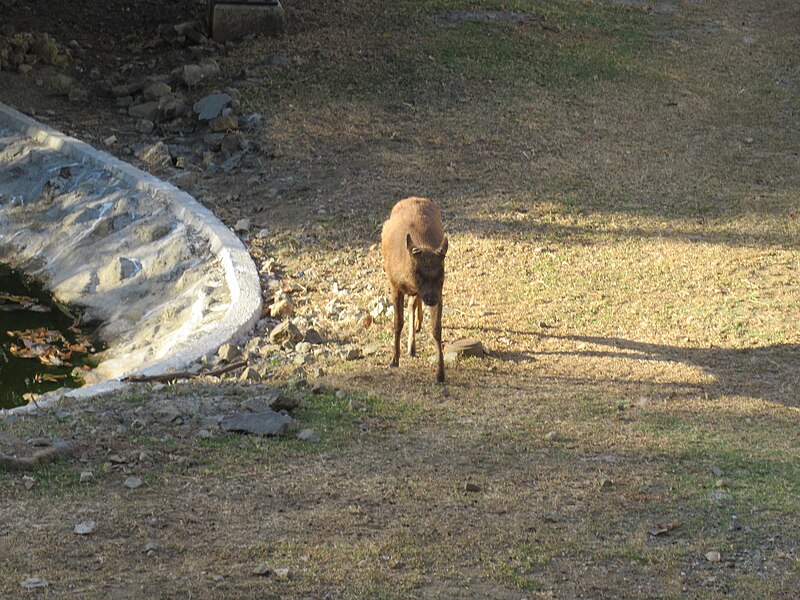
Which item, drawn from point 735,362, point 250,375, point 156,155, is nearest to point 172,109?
point 156,155

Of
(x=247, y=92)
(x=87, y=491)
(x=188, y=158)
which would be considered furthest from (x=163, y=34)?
(x=87, y=491)

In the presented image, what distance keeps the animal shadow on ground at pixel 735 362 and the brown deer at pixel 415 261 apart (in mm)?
1185

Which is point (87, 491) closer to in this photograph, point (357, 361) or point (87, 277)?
point (357, 361)

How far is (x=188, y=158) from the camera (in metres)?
14.0

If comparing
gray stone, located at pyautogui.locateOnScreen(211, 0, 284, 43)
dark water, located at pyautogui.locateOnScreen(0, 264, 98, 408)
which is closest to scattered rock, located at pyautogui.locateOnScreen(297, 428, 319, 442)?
dark water, located at pyautogui.locateOnScreen(0, 264, 98, 408)

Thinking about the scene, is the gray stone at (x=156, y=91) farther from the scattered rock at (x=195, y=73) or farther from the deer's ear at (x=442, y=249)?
the deer's ear at (x=442, y=249)

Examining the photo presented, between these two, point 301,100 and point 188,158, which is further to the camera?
point 301,100

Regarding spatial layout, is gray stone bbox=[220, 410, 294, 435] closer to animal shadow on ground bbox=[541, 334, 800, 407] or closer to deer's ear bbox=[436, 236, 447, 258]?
deer's ear bbox=[436, 236, 447, 258]

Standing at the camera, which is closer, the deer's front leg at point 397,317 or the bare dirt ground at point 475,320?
the bare dirt ground at point 475,320

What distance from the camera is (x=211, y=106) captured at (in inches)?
581

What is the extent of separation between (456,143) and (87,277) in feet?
15.9

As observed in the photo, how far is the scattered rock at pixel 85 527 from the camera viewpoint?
5645 mm

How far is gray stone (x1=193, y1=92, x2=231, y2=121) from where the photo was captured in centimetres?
1463

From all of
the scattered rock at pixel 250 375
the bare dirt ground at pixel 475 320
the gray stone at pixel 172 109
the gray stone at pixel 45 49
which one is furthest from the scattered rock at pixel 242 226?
the gray stone at pixel 45 49
